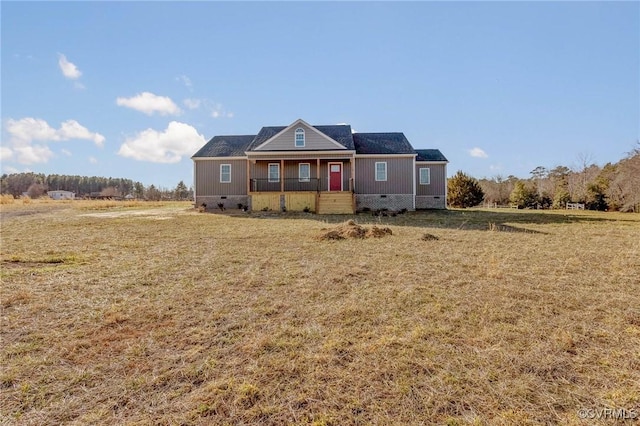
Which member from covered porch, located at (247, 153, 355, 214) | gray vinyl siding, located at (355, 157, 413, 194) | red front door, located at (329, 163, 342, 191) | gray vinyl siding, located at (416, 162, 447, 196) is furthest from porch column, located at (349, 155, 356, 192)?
gray vinyl siding, located at (416, 162, 447, 196)

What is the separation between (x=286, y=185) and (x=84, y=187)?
95.5 m

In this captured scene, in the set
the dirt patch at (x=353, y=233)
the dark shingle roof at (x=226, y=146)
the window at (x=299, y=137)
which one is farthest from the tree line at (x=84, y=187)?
the dirt patch at (x=353, y=233)

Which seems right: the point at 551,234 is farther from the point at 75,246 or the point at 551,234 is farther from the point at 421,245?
the point at 75,246

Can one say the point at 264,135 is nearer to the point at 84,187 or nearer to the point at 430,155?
the point at 430,155

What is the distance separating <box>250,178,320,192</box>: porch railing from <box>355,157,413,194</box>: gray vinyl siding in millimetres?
2929

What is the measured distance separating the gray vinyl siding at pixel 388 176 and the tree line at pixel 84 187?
45.1m

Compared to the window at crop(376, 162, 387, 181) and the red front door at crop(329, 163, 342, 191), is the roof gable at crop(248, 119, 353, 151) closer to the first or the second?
the red front door at crop(329, 163, 342, 191)

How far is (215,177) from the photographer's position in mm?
22266

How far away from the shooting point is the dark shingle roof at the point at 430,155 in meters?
23.1

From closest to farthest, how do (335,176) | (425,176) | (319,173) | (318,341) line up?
(318,341)
(319,173)
(335,176)
(425,176)

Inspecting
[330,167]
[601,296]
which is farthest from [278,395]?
[330,167]

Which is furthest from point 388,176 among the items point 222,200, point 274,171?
point 222,200

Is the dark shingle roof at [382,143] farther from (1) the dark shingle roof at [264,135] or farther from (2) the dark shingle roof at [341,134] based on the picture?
(1) the dark shingle roof at [264,135]

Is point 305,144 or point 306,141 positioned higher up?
point 306,141
